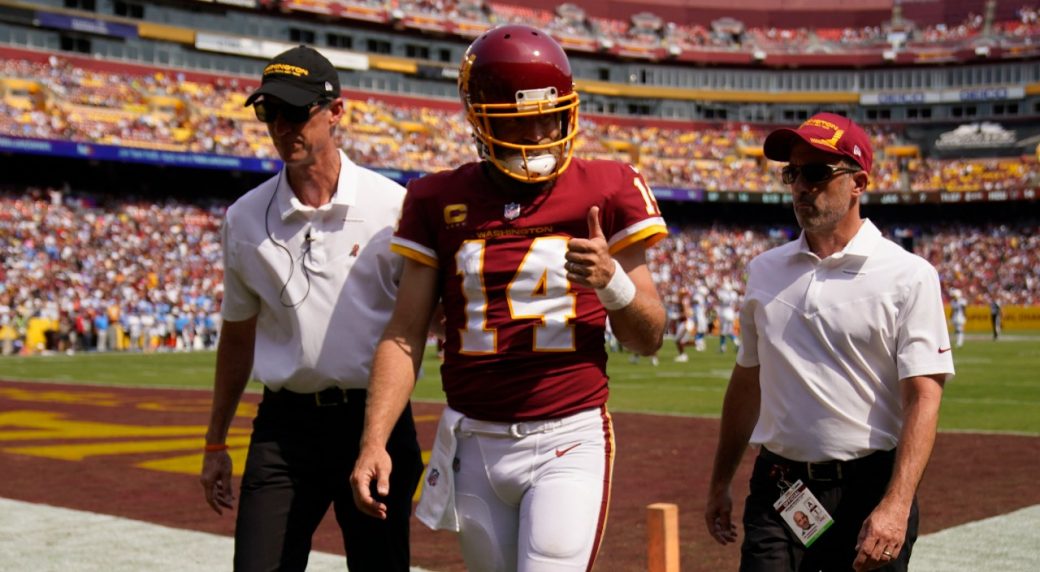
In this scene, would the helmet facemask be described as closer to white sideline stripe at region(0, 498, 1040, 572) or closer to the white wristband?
the white wristband

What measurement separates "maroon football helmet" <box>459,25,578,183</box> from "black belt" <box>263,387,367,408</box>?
103 centimetres

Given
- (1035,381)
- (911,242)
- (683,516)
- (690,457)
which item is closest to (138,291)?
(1035,381)

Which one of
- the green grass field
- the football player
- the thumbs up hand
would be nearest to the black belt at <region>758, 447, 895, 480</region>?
the football player

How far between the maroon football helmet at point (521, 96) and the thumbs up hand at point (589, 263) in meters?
0.34

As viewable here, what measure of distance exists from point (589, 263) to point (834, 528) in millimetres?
1324

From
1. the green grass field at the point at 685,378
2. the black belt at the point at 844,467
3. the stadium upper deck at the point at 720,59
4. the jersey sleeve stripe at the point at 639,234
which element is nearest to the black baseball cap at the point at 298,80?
the jersey sleeve stripe at the point at 639,234

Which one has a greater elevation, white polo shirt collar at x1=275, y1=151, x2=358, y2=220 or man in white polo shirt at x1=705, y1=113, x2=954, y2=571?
white polo shirt collar at x1=275, y1=151, x2=358, y2=220

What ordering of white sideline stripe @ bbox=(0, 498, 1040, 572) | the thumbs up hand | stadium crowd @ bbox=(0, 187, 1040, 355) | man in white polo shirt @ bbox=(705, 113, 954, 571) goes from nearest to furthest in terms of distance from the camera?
the thumbs up hand → man in white polo shirt @ bbox=(705, 113, 954, 571) → white sideline stripe @ bbox=(0, 498, 1040, 572) → stadium crowd @ bbox=(0, 187, 1040, 355)

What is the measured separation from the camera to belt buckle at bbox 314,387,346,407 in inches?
148

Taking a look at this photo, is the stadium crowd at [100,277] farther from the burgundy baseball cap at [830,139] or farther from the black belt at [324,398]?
the burgundy baseball cap at [830,139]

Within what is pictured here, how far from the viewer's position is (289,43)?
53.8 m

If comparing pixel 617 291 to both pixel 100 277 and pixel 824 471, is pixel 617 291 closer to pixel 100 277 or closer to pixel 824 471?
pixel 824 471

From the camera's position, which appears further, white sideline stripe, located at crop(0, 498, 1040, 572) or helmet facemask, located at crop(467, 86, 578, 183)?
white sideline stripe, located at crop(0, 498, 1040, 572)

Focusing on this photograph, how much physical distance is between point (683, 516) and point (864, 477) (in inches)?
161
